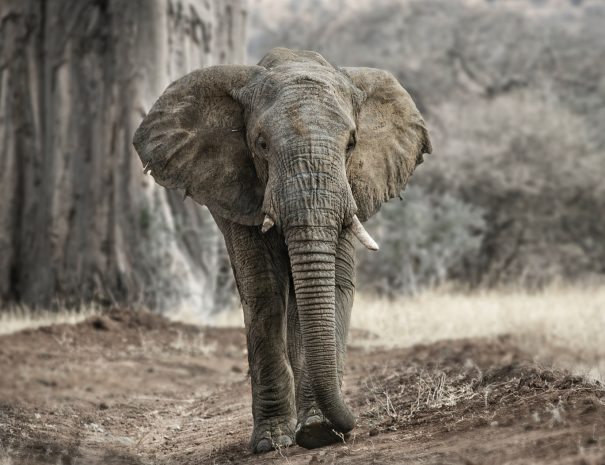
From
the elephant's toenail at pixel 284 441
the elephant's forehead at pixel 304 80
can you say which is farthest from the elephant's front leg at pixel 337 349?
the elephant's forehead at pixel 304 80

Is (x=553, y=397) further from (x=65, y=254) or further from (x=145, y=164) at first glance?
(x=65, y=254)

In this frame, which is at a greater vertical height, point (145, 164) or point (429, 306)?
point (145, 164)

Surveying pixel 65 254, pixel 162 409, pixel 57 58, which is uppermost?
pixel 57 58

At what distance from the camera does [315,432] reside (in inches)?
241

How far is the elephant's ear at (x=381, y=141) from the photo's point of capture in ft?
22.2

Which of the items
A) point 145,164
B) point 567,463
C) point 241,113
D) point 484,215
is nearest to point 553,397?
point 567,463

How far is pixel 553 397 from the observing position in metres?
6.18

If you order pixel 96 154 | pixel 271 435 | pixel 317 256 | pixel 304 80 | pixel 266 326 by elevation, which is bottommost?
pixel 271 435

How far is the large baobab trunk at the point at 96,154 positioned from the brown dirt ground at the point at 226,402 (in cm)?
189

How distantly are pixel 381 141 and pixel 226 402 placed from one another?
138 inches

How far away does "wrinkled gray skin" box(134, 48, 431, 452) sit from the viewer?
19.4ft

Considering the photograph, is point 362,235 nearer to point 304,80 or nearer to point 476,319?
point 304,80

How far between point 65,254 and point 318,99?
10500mm

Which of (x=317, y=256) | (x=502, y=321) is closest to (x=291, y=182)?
(x=317, y=256)
